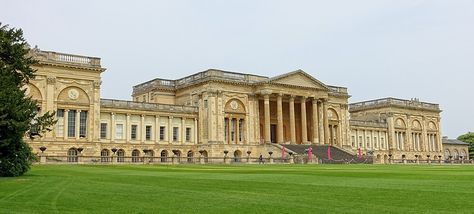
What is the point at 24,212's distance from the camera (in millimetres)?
12469

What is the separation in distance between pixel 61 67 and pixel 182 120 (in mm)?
19870

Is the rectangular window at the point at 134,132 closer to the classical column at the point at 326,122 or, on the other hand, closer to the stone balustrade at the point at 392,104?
the classical column at the point at 326,122

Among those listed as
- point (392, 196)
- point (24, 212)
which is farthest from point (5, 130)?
point (392, 196)

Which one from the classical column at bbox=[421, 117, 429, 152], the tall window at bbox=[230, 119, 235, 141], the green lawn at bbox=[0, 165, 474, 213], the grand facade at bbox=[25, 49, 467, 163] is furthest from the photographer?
the classical column at bbox=[421, 117, 429, 152]

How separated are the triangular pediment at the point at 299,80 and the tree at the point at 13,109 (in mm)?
50711

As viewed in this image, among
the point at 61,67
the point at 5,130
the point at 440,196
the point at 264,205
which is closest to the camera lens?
the point at 264,205

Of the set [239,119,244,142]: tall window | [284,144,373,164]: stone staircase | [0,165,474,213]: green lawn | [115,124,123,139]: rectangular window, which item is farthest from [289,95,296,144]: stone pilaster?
[0,165,474,213]: green lawn

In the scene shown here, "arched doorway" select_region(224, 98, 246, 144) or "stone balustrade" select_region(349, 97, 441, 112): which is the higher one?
"stone balustrade" select_region(349, 97, 441, 112)

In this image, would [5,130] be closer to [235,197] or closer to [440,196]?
[235,197]

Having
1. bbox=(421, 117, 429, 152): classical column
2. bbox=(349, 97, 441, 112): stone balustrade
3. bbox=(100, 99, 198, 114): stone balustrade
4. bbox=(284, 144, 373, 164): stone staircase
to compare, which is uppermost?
bbox=(349, 97, 441, 112): stone balustrade

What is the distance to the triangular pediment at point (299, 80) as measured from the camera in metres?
76.8

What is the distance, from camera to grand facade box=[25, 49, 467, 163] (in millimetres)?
60906

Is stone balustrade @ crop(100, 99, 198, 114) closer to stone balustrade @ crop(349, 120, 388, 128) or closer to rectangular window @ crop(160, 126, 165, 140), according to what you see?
rectangular window @ crop(160, 126, 165, 140)

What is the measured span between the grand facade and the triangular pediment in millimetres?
161
